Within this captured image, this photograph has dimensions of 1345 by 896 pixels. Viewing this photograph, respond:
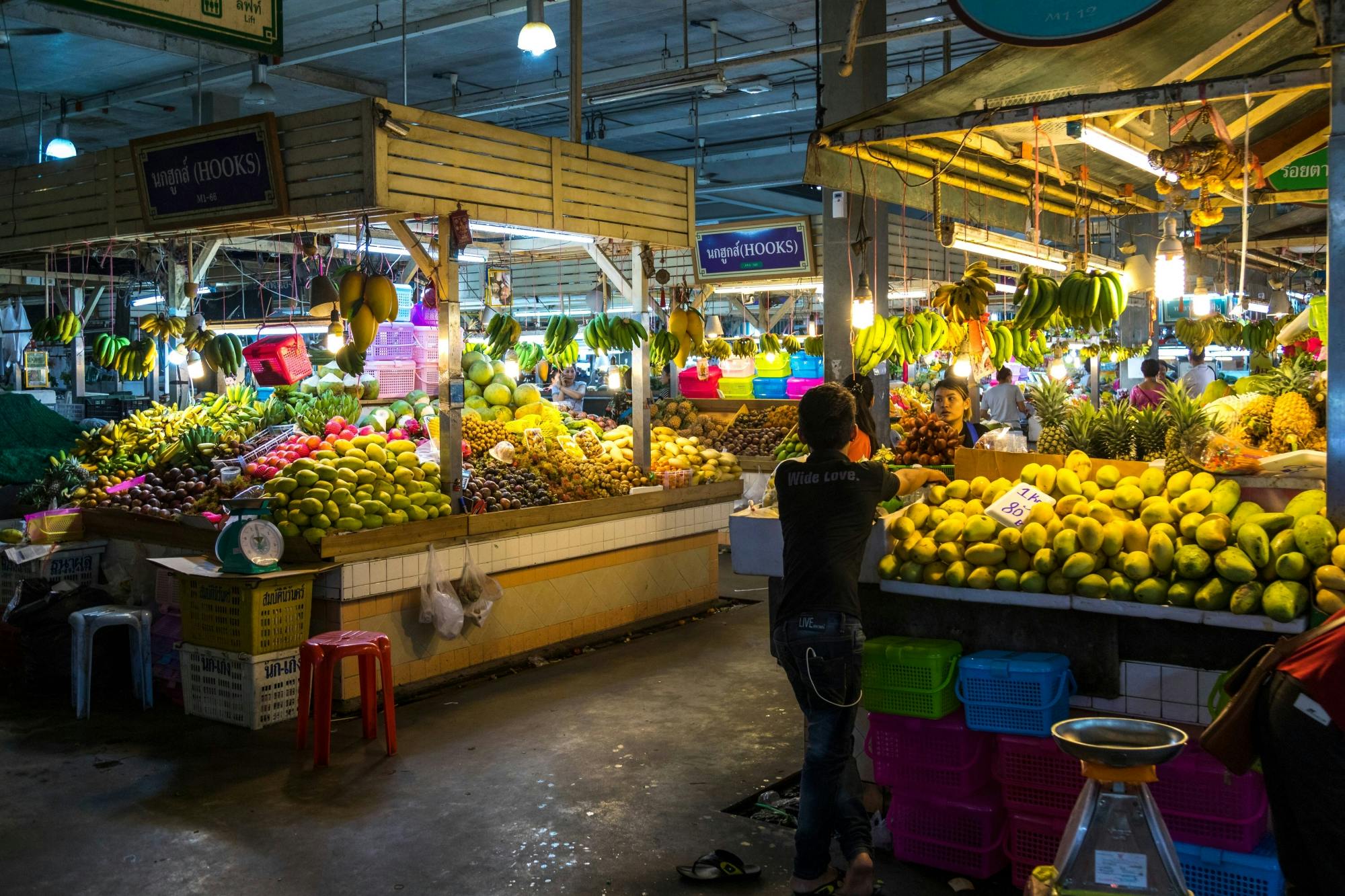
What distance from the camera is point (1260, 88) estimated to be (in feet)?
13.3

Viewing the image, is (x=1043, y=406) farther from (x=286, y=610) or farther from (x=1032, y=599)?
(x=286, y=610)

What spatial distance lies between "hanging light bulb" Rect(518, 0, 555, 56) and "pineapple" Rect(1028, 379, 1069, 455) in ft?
14.4

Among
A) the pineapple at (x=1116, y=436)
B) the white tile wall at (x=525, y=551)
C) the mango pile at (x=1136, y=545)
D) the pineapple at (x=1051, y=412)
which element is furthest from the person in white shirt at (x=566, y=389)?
the mango pile at (x=1136, y=545)

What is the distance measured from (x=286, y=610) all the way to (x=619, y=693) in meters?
2.02

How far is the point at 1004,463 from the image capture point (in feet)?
16.5

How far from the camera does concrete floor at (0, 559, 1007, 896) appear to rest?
13.7 ft

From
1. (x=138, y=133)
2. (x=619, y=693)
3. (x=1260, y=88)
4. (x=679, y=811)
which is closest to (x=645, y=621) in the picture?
(x=619, y=693)

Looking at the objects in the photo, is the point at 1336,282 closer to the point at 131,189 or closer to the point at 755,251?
the point at 131,189

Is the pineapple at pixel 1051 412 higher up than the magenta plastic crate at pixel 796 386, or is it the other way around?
the magenta plastic crate at pixel 796 386

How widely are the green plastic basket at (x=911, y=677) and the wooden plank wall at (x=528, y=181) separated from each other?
3.96 metres

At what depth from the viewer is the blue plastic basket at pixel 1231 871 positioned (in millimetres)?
3463

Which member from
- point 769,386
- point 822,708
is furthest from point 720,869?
point 769,386

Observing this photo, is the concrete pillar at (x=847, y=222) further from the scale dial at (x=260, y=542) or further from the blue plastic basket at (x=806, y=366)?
the scale dial at (x=260, y=542)

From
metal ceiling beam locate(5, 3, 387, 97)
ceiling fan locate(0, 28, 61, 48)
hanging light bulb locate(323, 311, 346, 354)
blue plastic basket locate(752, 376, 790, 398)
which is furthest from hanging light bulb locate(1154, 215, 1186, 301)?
ceiling fan locate(0, 28, 61, 48)
